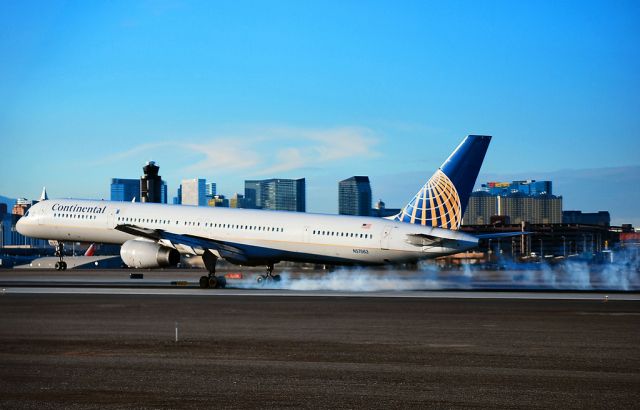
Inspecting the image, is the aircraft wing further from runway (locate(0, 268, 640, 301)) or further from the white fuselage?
runway (locate(0, 268, 640, 301))

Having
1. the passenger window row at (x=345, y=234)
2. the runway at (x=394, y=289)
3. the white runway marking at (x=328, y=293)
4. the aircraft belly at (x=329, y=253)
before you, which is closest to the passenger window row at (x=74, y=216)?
the runway at (x=394, y=289)

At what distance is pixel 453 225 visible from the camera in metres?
48.9

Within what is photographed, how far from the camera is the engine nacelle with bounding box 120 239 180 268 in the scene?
48.5m

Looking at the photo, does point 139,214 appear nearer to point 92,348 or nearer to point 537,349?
point 92,348

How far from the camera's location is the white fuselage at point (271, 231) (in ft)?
161

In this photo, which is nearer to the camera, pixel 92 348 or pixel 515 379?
pixel 515 379

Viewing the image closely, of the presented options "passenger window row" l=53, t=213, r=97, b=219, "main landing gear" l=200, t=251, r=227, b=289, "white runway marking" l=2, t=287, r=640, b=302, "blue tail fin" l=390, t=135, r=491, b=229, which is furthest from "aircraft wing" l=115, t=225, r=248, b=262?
"blue tail fin" l=390, t=135, r=491, b=229

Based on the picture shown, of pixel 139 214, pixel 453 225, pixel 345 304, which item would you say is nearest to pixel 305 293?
pixel 345 304

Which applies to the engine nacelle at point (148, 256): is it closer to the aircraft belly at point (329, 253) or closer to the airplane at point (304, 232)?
the airplane at point (304, 232)

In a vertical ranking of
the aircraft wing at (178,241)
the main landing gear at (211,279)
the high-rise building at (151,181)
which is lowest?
the main landing gear at (211,279)

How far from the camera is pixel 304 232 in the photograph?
5125 centimetres

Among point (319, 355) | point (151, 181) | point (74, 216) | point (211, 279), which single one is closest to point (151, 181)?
point (151, 181)

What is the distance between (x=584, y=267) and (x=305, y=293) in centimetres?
3926

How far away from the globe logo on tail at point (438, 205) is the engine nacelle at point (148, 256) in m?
14.2
